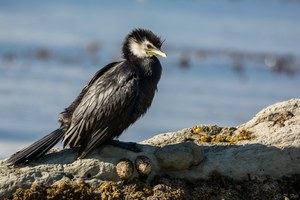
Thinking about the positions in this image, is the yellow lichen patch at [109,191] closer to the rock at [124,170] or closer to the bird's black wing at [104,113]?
the rock at [124,170]

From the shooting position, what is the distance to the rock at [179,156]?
368 inches

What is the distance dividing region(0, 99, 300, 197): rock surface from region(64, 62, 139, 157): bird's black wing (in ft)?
0.42

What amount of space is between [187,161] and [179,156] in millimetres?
85

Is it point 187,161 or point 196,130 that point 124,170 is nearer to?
point 187,161

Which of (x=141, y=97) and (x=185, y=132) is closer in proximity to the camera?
(x=141, y=97)

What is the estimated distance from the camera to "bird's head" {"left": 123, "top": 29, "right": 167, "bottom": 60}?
10.1 metres

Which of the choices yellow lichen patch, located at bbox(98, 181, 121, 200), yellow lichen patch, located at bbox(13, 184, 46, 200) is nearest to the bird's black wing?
yellow lichen patch, located at bbox(98, 181, 121, 200)

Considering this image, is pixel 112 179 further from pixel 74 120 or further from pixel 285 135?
pixel 285 135

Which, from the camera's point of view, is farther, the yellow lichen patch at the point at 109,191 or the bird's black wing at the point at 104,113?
the bird's black wing at the point at 104,113

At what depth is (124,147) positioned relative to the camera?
9.51m

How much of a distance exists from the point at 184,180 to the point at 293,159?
1.00m

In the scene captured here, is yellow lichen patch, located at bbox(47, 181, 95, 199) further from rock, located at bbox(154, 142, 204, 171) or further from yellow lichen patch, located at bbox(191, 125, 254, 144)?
yellow lichen patch, located at bbox(191, 125, 254, 144)

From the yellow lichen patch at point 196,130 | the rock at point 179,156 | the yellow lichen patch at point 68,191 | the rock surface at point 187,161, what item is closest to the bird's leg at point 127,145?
the rock surface at point 187,161

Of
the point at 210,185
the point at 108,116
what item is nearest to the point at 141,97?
the point at 108,116
